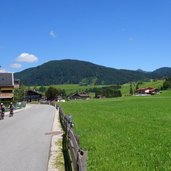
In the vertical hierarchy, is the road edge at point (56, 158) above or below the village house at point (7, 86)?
below

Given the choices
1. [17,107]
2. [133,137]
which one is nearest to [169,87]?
[17,107]

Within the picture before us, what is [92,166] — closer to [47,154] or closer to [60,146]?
[47,154]

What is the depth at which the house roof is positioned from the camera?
393 feet

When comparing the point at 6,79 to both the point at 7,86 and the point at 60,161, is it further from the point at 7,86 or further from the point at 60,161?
the point at 60,161

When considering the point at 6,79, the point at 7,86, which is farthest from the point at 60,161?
the point at 6,79

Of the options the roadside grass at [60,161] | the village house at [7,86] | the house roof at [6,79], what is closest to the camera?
the roadside grass at [60,161]

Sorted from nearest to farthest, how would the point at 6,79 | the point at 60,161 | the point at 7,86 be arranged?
the point at 60,161, the point at 7,86, the point at 6,79

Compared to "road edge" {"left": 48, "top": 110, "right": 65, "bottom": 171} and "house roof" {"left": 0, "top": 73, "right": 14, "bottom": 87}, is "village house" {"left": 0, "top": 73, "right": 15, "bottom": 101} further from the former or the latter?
"road edge" {"left": 48, "top": 110, "right": 65, "bottom": 171}

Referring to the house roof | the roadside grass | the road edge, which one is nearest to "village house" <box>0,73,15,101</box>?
the house roof

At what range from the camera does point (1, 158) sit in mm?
12648

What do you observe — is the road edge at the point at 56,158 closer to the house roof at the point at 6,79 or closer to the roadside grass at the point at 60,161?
the roadside grass at the point at 60,161

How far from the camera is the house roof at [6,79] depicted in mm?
119750

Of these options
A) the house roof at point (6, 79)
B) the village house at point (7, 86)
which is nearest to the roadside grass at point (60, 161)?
the village house at point (7, 86)

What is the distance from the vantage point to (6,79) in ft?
397
